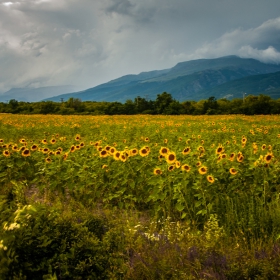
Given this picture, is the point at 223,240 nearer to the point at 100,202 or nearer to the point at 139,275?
the point at 139,275

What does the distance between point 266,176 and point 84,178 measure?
3.05 m

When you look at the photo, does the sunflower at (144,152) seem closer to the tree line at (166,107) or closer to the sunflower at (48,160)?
the sunflower at (48,160)

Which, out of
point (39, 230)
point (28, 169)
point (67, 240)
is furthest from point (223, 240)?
point (28, 169)

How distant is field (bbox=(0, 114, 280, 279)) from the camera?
242cm

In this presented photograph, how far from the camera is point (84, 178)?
508 centimetres

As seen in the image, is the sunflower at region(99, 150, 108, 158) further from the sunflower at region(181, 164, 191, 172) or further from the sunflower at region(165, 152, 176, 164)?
the sunflower at region(181, 164, 191, 172)

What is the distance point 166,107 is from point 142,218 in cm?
4839

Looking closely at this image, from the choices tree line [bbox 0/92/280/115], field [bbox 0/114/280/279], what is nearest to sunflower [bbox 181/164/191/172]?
field [bbox 0/114/280/279]

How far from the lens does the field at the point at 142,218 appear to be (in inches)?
95.3

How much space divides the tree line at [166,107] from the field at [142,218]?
1687 inches

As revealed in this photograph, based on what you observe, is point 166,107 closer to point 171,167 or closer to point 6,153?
point 6,153

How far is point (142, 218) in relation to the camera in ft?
14.8

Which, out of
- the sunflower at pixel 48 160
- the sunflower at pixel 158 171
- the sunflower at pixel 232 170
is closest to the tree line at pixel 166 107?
the sunflower at pixel 48 160

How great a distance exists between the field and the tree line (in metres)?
42.9
